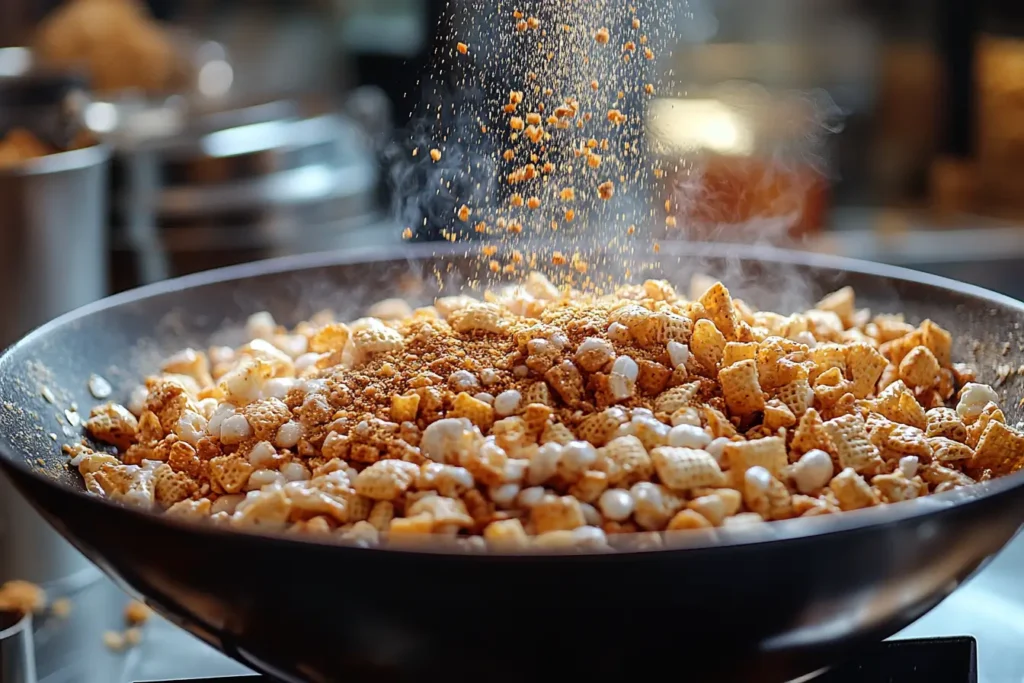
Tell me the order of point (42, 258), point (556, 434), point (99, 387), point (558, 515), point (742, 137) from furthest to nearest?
1. point (742, 137)
2. point (42, 258)
3. point (99, 387)
4. point (556, 434)
5. point (558, 515)

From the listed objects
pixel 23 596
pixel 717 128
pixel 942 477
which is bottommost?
pixel 23 596

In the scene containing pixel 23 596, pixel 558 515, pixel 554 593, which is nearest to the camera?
pixel 554 593

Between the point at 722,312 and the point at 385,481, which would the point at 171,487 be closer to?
the point at 385,481

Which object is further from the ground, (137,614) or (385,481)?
(385,481)

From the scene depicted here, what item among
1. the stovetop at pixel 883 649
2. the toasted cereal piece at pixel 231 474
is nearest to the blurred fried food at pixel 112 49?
the stovetop at pixel 883 649

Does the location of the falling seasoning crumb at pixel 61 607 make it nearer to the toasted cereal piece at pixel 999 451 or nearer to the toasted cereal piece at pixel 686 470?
the toasted cereal piece at pixel 686 470

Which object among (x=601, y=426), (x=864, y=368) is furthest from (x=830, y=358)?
(x=601, y=426)

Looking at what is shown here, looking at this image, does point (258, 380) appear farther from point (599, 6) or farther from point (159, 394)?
point (599, 6)
